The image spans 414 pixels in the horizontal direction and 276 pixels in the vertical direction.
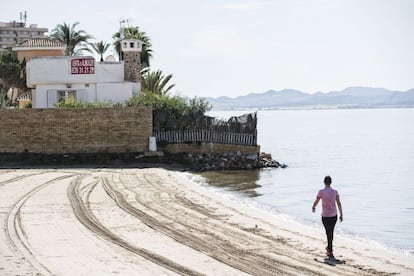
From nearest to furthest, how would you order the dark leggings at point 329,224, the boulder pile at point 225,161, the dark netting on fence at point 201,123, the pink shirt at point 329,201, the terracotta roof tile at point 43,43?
the pink shirt at point 329,201 → the dark leggings at point 329,224 → the boulder pile at point 225,161 → the dark netting on fence at point 201,123 → the terracotta roof tile at point 43,43

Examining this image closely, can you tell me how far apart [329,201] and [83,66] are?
3148 cm

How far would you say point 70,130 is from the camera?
1511 inches

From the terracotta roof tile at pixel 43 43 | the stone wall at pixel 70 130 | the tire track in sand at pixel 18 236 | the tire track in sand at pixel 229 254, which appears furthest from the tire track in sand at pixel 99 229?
the terracotta roof tile at pixel 43 43

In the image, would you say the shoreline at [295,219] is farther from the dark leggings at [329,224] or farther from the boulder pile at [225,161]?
the boulder pile at [225,161]

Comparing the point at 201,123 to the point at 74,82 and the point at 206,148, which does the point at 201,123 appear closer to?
the point at 206,148

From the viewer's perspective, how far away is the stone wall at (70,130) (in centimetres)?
3834

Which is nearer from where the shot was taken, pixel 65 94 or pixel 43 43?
pixel 65 94

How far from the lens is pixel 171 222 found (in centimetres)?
1975

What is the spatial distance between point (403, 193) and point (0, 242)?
76.7 ft

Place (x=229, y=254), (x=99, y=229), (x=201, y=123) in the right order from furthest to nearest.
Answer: (x=201, y=123), (x=99, y=229), (x=229, y=254)

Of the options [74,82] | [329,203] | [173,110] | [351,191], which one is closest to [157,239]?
[329,203]

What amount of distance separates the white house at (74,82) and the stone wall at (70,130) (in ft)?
18.9

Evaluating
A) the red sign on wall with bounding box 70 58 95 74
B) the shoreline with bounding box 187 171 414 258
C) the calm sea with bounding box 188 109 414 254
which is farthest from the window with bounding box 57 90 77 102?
the shoreline with bounding box 187 171 414 258

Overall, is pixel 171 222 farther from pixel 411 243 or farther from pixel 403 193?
pixel 403 193
